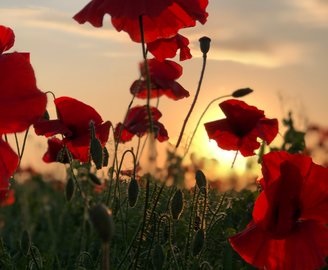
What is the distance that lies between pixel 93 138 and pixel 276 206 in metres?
0.46

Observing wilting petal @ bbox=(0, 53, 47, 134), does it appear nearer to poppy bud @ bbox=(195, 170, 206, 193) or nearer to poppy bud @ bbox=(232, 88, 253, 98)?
poppy bud @ bbox=(195, 170, 206, 193)

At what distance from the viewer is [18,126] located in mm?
1838

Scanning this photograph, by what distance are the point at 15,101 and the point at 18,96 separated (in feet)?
0.04

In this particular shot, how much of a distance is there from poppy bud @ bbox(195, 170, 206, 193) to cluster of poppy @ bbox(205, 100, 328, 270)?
10.3 inches

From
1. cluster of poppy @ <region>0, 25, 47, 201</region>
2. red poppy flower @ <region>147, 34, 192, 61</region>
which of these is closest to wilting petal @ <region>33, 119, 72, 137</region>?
red poppy flower @ <region>147, 34, 192, 61</region>

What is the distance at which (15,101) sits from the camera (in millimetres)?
1852

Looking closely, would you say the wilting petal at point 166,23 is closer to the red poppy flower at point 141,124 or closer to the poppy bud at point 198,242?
the red poppy flower at point 141,124

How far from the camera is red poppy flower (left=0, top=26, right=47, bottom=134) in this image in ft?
6.03

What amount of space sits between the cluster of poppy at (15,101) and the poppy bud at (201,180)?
0.69 m

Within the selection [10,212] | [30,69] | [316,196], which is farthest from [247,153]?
[10,212]

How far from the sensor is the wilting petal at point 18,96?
6.03ft

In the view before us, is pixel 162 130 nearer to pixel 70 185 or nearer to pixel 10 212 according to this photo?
pixel 70 185

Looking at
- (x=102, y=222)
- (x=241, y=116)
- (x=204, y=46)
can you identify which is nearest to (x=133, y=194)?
(x=204, y=46)

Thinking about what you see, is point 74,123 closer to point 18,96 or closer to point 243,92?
point 243,92
